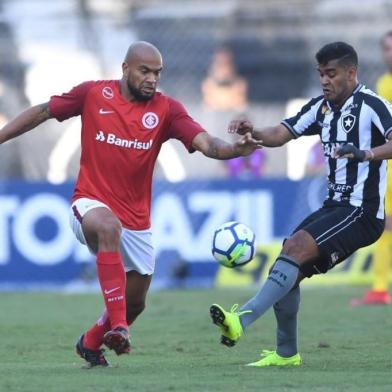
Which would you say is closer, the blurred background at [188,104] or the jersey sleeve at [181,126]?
the jersey sleeve at [181,126]

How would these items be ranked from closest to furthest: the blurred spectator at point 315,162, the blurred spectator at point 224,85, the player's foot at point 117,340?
1. the player's foot at point 117,340
2. the blurred spectator at point 315,162
3. the blurred spectator at point 224,85

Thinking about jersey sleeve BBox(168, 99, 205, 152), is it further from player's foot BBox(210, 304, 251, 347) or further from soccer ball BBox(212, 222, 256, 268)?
player's foot BBox(210, 304, 251, 347)

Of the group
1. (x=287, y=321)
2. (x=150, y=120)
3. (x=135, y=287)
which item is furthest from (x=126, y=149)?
(x=287, y=321)

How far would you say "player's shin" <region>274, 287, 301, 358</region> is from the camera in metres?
8.26

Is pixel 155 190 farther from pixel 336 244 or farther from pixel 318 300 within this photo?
pixel 336 244

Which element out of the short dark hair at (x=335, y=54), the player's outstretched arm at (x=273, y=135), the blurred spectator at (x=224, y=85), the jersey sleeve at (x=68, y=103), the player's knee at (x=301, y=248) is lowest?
the player's knee at (x=301, y=248)

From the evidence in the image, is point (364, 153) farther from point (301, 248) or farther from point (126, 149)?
point (126, 149)

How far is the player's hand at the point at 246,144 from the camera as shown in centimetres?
801

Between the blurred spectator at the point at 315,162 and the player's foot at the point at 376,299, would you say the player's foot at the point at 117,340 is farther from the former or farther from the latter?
the blurred spectator at the point at 315,162

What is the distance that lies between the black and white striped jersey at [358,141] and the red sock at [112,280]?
151cm

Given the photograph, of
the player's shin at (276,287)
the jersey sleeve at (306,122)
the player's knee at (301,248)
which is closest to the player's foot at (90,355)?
the player's shin at (276,287)

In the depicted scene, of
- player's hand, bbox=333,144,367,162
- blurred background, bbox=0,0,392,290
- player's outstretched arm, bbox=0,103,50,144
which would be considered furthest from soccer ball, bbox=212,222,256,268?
blurred background, bbox=0,0,392,290

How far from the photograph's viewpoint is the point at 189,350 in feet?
31.2

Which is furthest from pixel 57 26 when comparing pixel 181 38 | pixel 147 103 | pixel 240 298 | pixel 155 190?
pixel 147 103
